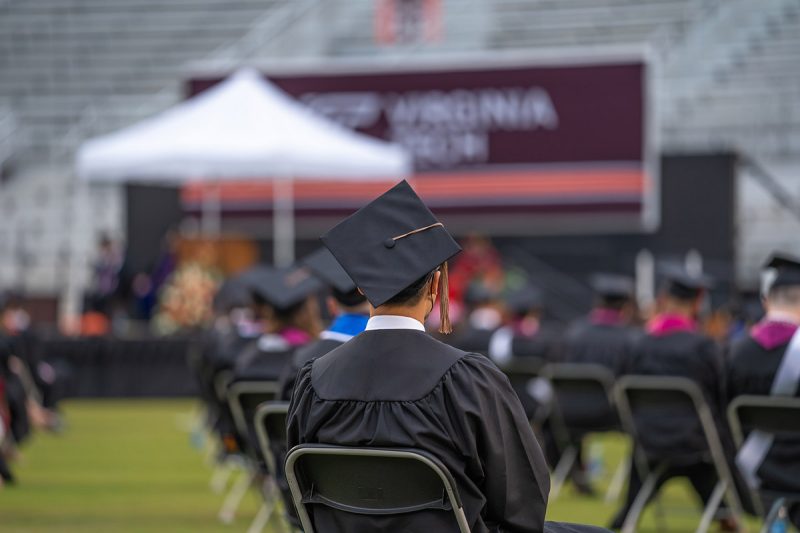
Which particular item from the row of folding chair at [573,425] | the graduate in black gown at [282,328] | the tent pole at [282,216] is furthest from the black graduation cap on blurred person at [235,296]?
the tent pole at [282,216]

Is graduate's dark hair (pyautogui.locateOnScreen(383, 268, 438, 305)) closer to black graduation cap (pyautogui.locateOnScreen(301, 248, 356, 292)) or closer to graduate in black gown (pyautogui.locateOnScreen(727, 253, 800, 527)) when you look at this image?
black graduation cap (pyautogui.locateOnScreen(301, 248, 356, 292))

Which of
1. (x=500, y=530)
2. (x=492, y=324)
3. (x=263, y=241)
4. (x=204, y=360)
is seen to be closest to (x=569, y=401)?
(x=492, y=324)

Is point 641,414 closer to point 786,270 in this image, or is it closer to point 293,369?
point 786,270

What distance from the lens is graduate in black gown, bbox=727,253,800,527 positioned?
5809 millimetres

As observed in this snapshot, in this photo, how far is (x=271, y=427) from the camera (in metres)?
5.73

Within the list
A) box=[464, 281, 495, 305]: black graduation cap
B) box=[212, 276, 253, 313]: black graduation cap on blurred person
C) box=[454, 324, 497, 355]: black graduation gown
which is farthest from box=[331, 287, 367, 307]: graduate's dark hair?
box=[464, 281, 495, 305]: black graduation cap

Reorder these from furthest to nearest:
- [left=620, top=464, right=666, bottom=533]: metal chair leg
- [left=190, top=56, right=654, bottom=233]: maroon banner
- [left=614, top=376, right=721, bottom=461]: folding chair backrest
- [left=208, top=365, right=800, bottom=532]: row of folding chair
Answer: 1. [left=190, top=56, right=654, bottom=233]: maroon banner
2. [left=620, top=464, right=666, bottom=533]: metal chair leg
3. [left=614, top=376, right=721, bottom=461]: folding chair backrest
4. [left=208, top=365, right=800, bottom=532]: row of folding chair

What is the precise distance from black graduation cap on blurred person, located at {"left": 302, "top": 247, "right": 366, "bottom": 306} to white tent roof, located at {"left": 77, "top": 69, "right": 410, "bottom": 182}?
675 centimetres

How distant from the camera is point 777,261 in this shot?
6.29 m

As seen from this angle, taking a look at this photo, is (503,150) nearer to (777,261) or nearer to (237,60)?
(237,60)

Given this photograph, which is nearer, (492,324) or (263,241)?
(492,324)

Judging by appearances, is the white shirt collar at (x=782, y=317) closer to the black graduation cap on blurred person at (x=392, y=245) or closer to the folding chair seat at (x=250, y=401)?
the folding chair seat at (x=250, y=401)

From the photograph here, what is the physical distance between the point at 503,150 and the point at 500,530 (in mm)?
15258

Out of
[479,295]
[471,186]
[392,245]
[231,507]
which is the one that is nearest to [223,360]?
[231,507]
